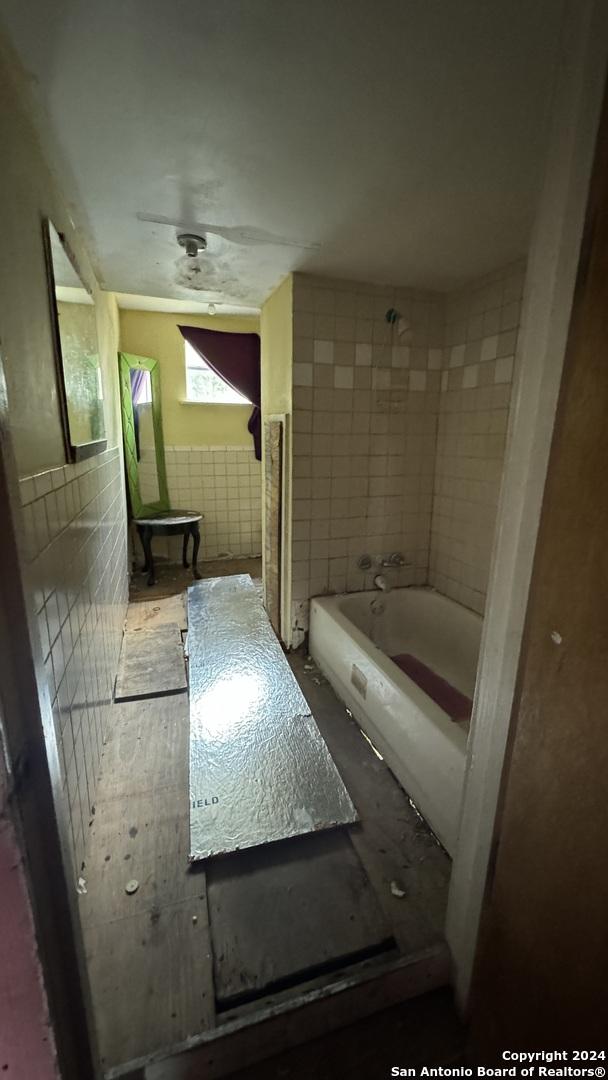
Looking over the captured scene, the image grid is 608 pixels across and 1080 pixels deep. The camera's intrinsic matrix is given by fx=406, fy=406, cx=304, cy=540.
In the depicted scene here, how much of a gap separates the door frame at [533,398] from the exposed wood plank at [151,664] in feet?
5.19

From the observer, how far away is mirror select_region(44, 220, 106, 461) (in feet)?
3.95

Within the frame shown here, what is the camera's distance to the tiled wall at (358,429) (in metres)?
2.07

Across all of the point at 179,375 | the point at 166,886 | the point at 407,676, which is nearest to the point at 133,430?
the point at 179,375

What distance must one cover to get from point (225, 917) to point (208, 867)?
0.49ft

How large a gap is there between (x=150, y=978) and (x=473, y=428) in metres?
2.34

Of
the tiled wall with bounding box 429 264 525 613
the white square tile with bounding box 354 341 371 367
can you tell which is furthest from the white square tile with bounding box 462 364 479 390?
the white square tile with bounding box 354 341 371 367

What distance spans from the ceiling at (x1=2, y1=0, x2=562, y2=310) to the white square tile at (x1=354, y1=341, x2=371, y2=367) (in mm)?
501

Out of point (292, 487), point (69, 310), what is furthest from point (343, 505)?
point (69, 310)

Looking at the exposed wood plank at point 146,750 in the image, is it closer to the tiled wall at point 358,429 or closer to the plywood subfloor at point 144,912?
the plywood subfloor at point 144,912

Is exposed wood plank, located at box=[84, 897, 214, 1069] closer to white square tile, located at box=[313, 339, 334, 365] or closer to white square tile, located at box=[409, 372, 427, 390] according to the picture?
white square tile, located at box=[313, 339, 334, 365]

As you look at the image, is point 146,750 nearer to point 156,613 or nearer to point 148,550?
point 156,613

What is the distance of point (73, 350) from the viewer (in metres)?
1.43

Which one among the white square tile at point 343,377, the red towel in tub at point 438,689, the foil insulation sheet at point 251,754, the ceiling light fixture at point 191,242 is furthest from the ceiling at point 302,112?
the foil insulation sheet at point 251,754

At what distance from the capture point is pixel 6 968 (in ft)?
1.35
